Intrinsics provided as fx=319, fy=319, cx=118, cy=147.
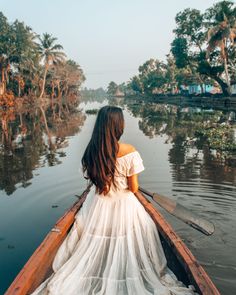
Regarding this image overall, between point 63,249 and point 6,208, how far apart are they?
14.2ft

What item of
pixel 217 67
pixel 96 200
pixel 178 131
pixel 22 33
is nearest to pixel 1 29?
pixel 22 33

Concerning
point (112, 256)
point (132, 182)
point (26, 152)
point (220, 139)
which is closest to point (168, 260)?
point (112, 256)

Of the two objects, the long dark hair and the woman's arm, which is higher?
the long dark hair

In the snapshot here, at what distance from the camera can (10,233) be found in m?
6.20

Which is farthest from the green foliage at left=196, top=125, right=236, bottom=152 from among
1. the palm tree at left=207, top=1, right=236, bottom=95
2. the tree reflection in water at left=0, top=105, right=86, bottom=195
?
the palm tree at left=207, top=1, right=236, bottom=95

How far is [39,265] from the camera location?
134 inches

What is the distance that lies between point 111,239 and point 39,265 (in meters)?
0.84

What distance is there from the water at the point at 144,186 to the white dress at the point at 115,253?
4.42 feet

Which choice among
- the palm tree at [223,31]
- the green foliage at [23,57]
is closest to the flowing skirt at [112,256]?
the palm tree at [223,31]

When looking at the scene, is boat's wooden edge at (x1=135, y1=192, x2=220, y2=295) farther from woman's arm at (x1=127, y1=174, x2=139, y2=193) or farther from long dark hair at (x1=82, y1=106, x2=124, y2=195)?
long dark hair at (x1=82, y1=106, x2=124, y2=195)

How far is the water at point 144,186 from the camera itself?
5.26 meters

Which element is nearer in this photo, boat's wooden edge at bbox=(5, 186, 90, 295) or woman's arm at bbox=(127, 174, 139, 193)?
boat's wooden edge at bbox=(5, 186, 90, 295)

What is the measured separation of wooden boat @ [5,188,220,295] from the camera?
2943 mm

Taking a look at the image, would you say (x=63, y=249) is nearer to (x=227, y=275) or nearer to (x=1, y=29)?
(x=227, y=275)
